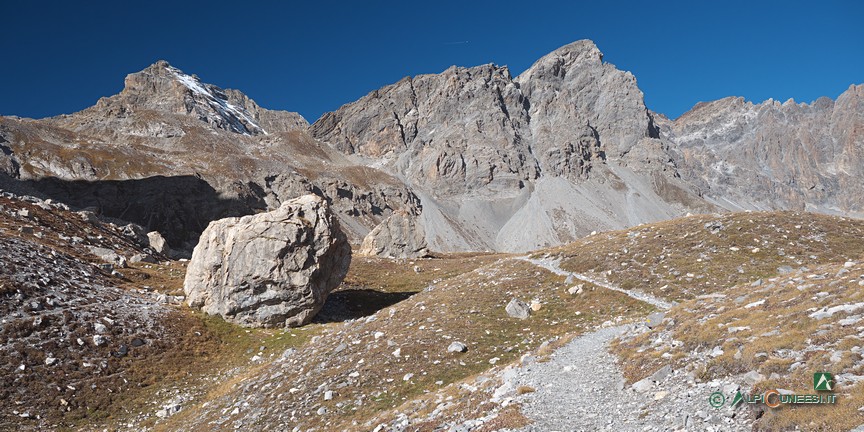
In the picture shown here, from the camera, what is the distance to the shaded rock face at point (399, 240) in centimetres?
8138

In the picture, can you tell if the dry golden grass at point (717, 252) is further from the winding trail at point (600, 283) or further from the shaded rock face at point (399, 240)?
the shaded rock face at point (399, 240)

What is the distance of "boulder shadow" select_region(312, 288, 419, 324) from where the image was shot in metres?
38.3

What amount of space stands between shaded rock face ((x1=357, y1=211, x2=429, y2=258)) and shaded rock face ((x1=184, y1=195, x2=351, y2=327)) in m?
44.2

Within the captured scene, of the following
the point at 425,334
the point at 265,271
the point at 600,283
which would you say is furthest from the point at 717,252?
the point at 265,271

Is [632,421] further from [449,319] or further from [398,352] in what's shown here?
[449,319]

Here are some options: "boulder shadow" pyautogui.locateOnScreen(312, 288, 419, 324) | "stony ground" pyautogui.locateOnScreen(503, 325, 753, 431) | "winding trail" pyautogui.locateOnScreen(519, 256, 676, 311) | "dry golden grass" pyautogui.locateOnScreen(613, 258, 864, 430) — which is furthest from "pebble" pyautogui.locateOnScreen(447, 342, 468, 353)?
"boulder shadow" pyautogui.locateOnScreen(312, 288, 419, 324)

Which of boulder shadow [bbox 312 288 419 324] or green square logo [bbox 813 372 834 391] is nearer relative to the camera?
green square logo [bbox 813 372 834 391]

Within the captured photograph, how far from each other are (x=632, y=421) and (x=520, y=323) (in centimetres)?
1584

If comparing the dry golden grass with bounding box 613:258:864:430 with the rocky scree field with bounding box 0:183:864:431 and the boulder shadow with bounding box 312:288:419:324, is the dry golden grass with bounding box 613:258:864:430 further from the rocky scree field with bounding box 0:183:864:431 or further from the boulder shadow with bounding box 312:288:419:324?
the boulder shadow with bounding box 312:288:419:324

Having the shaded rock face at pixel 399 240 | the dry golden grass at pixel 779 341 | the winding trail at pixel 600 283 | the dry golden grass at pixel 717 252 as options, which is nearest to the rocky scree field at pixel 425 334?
the dry golden grass at pixel 779 341

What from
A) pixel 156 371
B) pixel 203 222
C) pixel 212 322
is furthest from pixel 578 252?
pixel 203 222

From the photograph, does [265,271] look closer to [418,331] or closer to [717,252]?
[418,331]

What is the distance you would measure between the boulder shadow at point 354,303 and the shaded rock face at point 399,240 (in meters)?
32.7

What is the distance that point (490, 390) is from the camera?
52.5ft
